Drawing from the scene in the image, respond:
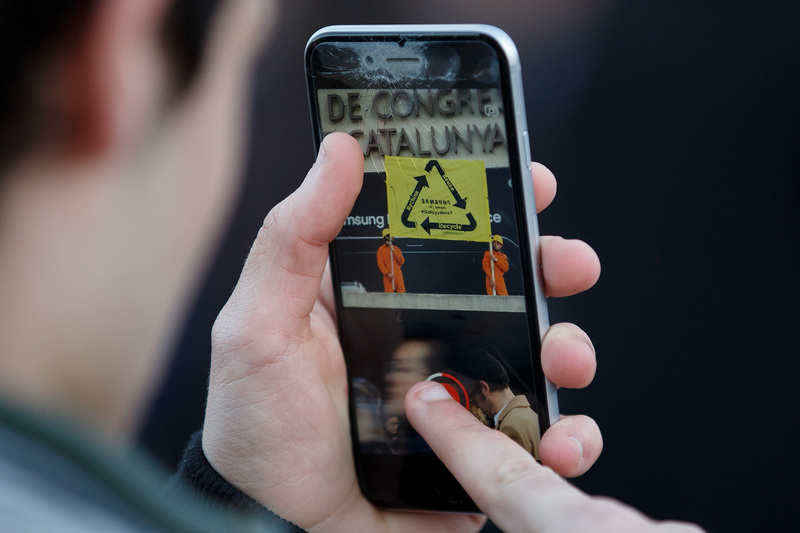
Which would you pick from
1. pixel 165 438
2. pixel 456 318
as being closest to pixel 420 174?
pixel 456 318

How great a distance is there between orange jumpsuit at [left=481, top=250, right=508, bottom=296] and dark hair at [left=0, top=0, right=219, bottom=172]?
74cm

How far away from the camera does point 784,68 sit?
0.94 metres

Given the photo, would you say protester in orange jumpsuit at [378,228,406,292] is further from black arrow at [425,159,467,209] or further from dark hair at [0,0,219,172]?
dark hair at [0,0,219,172]

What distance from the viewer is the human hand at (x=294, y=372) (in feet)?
2.20

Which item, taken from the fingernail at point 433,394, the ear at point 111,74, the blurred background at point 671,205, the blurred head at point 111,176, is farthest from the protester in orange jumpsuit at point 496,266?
the ear at point 111,74

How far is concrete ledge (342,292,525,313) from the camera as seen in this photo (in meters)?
0.69

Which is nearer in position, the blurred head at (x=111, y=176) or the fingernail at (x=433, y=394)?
the fingernail at (x=433, y=394)

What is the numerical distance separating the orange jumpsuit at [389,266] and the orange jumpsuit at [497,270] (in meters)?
0.09

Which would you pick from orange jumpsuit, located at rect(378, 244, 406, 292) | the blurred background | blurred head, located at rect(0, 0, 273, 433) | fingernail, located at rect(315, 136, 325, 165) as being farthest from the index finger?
blurred head, located at rect(0, 0, 273, 433)

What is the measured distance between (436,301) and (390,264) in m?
0.07

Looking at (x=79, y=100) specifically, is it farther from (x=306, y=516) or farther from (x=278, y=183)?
(x=306, y=516)

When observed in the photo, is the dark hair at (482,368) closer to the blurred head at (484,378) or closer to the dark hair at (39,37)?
the blurred head at (484,378)

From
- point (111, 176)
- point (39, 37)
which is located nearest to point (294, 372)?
point (111, 176)

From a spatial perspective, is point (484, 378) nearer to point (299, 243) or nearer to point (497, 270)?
point (497, 270)
